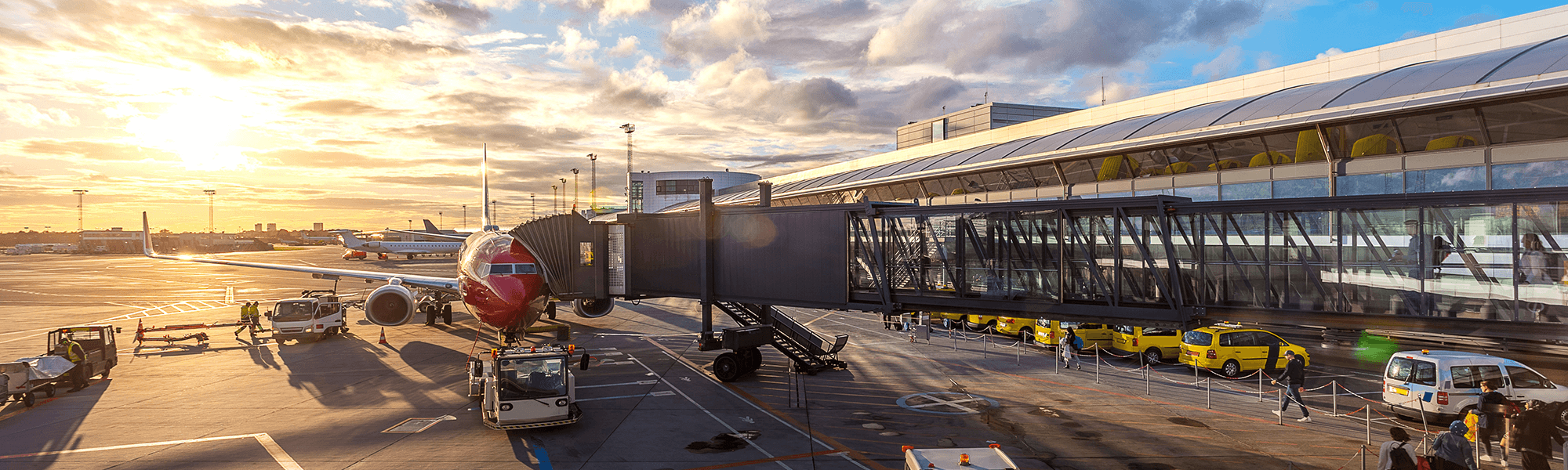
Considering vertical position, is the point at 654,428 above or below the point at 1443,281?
below

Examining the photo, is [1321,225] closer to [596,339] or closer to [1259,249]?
[1259,249]

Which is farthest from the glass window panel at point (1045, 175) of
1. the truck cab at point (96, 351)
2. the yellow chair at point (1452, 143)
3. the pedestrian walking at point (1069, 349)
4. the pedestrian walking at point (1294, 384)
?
the truck cab at point (96, 351)

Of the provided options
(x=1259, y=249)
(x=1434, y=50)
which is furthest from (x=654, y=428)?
(x=1434, y=50)

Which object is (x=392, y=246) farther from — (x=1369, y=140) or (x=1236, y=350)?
(x=1369, y=140)

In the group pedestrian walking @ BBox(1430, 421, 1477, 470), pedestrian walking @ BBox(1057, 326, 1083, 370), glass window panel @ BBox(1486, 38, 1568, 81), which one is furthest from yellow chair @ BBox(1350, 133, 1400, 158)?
pedestrian walking @ BBox(1430, 421, 1477, 470)

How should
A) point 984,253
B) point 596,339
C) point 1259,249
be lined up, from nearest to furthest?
point 1259,249 < point 984,253 < point 596,339

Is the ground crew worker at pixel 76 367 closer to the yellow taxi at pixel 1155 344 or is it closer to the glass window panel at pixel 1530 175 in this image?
the yellow taxi at pixel 1155 344

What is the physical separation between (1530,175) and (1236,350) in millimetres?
10291

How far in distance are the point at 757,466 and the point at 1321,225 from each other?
15.2m

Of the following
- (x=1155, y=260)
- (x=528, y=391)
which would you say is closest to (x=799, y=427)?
(x=528, y=391)

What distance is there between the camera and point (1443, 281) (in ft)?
52.0

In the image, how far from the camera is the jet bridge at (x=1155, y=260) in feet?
50.7

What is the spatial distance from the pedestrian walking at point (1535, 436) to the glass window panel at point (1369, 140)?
11.1 metres

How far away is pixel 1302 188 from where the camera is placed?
26.8 metres
